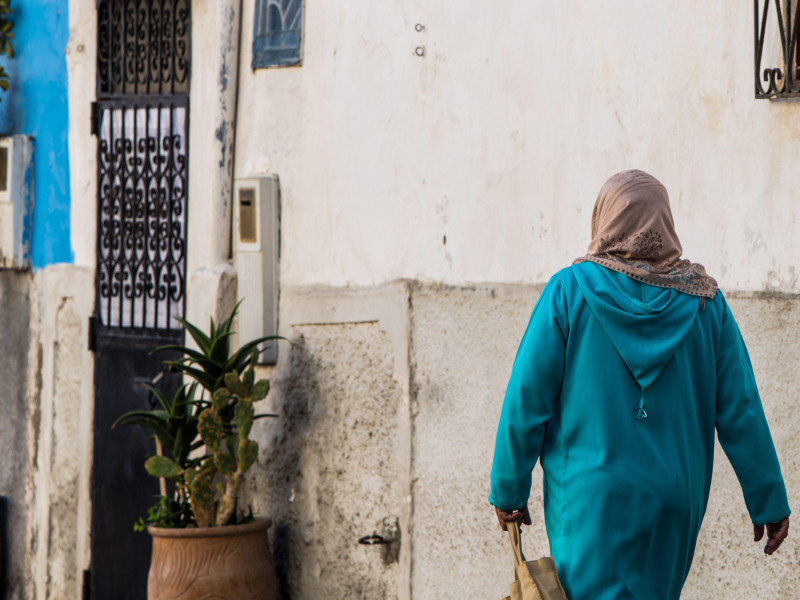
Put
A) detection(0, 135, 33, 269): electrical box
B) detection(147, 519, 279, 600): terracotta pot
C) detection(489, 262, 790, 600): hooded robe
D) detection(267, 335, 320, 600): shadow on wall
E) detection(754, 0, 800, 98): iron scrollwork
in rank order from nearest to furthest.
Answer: detection(489, 262, 790, 600): hooded robe, detection(754, 0, 800, 98): iron scrollwork, detection(147, 519, 279, 600): terracotta pot, detection(267, 335, 320, 600): shadow on wall, detection(0, 135, 33, 269): electrical box

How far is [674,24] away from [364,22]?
5.36 ft

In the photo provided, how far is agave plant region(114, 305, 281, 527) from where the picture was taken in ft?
18.8

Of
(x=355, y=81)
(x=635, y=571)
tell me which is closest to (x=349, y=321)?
(x=355, y=81)

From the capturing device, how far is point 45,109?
7.59 m

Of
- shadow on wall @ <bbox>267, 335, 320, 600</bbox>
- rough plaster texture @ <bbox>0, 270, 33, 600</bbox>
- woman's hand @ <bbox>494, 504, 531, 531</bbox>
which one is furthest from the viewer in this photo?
rough plaster texture @ <bbox>0, 270, 33, 600</bbox>

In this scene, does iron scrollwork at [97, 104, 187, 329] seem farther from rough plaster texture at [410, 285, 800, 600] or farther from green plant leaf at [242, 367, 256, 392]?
rough plaster texture at [410, 285, 800, 600]

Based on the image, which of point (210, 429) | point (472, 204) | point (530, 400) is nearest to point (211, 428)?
point (210, 429)

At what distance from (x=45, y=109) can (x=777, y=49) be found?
4542 millimetres

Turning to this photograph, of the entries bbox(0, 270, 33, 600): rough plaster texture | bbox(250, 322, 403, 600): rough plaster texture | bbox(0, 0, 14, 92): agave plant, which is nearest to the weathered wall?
bbox(250, 322, 403, 600): rough plaster texture

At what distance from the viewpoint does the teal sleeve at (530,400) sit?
11.1ft

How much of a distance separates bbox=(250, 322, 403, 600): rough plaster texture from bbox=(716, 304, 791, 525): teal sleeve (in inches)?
90.8

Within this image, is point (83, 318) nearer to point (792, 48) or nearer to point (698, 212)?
point (698, 212)

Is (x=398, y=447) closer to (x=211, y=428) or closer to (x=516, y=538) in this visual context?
(x=211, y=428)

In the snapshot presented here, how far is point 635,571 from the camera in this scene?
336 centimetres
